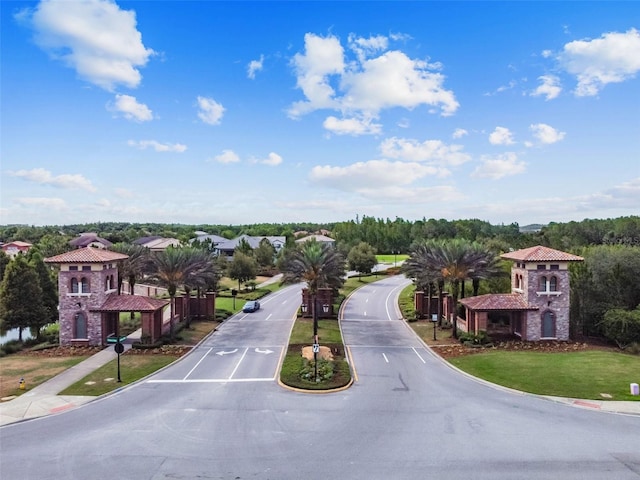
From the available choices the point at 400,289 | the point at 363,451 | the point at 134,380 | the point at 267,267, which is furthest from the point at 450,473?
the point at 267,267

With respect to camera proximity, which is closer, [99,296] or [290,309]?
[99,296]

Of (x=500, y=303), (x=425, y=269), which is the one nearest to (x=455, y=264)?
(x=425, y=269)

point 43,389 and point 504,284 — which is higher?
point 504,284

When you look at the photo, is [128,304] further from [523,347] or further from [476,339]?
[523,347]

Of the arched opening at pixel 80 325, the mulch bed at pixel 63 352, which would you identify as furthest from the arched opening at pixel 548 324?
the arched opening at pixel 80 325

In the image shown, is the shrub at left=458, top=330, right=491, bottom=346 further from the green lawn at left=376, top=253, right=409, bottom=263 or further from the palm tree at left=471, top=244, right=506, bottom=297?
the green lawn at left=376, top=253, right=409, bottom=263

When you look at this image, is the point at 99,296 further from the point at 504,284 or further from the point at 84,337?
the point at 504,284
